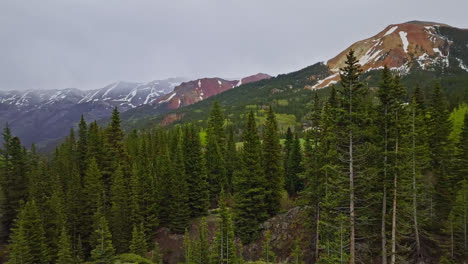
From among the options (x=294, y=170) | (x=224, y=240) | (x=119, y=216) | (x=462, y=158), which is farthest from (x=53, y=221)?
(x=462, y=158)

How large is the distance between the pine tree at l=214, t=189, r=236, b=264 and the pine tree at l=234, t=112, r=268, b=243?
10.4 m

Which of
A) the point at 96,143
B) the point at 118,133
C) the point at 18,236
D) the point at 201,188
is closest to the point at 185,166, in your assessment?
the point at 201,188

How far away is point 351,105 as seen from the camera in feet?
58.3

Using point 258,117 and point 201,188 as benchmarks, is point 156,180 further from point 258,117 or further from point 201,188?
point 258,117

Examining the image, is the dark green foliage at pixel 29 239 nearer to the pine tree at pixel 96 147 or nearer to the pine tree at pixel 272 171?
the pine tree at pixel 96 147

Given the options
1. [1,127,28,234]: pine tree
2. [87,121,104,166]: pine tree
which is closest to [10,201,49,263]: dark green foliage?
[1,127,28,234]: pine tree

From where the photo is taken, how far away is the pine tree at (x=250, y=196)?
35875 mm

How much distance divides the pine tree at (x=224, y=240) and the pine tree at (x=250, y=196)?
34.2 ft

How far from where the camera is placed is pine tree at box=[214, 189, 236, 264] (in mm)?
24156

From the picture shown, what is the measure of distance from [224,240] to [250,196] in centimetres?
1128

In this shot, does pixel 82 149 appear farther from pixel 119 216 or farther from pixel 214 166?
pixel 214 166

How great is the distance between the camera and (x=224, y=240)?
2544 centimetres

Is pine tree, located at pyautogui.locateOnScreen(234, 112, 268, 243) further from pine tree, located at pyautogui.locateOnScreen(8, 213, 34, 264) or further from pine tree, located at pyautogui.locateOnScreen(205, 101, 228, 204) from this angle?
pine tree, located at pyautogui.locateOnScreen(8, 213, 34, 264)

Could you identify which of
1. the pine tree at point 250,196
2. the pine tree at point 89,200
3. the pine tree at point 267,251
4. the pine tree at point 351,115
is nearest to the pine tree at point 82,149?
the pine tree at point 89,200
